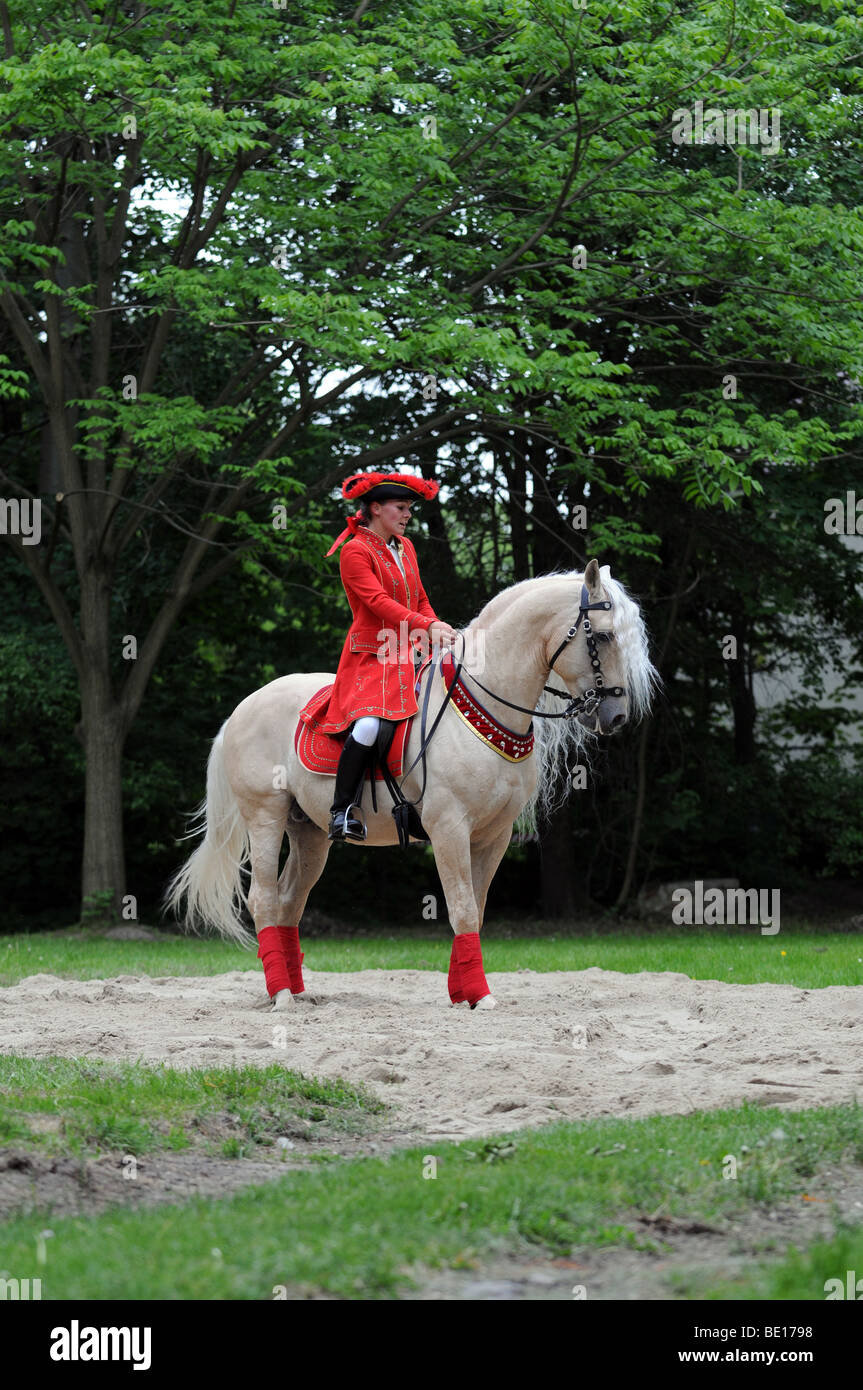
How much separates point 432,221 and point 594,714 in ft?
27.1

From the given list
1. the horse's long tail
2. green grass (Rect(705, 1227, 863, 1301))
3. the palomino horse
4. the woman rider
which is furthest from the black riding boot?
green grass (Rect(705, 1227, 863, 1301))

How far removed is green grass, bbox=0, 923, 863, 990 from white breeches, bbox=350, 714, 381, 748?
11.9ft

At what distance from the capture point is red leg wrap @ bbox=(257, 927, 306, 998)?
8727mm

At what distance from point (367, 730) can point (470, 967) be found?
1448mm

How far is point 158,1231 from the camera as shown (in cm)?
382

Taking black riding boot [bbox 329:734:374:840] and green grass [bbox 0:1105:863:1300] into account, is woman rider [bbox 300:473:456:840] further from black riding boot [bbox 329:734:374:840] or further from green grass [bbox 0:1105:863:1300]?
green grass [bbox 0:1105:863:1300]

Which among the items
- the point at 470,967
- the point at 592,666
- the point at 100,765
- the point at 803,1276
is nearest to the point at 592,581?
the point at 592,666

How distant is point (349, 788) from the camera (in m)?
8.15

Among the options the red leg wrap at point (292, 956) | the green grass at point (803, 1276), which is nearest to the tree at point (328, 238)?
the red leg wrap at point (292, 956)

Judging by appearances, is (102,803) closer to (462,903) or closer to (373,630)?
(373,630)

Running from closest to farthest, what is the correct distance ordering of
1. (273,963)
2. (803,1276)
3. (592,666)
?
1. (803,1276)
2. (592,666)
3. (273,963)

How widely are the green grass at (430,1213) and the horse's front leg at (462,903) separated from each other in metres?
2.89

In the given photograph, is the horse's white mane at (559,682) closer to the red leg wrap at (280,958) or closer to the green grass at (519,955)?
the red leg wrap at (280,958)

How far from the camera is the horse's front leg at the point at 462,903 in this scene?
8.00 meters
